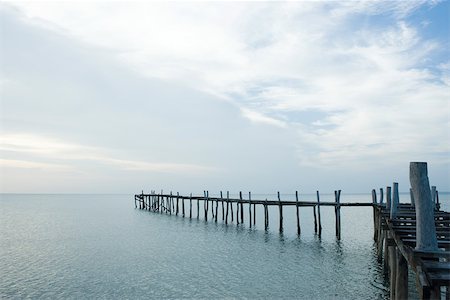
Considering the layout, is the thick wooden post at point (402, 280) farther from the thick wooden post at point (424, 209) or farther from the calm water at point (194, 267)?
the calm water at point (194, 267)

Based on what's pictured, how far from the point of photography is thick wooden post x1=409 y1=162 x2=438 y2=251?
247 inches

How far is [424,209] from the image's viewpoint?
6.28 metres

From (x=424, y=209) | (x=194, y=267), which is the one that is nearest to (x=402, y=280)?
(x=424, y=209)

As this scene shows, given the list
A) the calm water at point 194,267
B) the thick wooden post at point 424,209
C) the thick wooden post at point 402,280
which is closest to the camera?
the thick wooden post at point 424,209

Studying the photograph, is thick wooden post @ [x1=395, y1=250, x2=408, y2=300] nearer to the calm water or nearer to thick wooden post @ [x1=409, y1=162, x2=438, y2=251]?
thick wooden post @ [x1=409, y1=162, x2=438, y2=251]

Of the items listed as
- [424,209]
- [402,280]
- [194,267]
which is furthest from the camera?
[194,267]

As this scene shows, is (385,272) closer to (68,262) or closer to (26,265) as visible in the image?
(68,262)

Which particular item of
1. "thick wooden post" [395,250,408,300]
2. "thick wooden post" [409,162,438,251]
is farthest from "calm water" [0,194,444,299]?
"thick wooden post" [409,162,438,251]

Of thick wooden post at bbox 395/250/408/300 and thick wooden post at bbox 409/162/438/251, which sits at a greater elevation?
thick wooden post at bbox 409/162/438/251

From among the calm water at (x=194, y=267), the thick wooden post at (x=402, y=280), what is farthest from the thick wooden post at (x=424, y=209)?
the calm water at (x=194, y=267)

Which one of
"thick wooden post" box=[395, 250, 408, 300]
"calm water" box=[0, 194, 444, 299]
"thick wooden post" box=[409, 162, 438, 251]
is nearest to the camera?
"thick wooden post" box=[409, 162, 438, 251]

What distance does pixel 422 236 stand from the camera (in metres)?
6.36

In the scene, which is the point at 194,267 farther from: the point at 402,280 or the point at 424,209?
the point at 424,209

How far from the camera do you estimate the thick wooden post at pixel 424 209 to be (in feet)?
20.5
